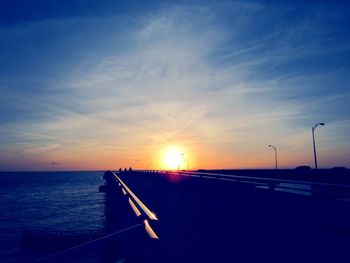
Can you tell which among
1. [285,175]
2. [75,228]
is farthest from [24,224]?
[285,175]

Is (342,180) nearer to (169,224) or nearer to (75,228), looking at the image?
(169,224)

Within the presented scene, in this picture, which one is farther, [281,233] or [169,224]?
[169,224]

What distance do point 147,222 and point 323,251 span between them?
4859 mm

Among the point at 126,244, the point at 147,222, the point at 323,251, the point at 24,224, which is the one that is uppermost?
the point at 147,222

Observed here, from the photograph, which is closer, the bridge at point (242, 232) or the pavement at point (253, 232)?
the bridge at point (242, 232)

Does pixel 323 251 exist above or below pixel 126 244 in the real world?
below

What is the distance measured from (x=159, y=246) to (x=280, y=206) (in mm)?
11683

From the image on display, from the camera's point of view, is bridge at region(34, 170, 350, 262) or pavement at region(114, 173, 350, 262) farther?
pavement at region(114, 173, 350, 262)

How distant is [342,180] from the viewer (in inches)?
1096

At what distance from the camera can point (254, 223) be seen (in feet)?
36.9

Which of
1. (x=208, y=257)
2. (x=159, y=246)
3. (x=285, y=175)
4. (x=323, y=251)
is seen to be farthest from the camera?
(x=285, y=175)

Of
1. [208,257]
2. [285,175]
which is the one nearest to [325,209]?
[208,257]

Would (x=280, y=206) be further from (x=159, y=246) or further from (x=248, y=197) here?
→ (x=159, y=246)

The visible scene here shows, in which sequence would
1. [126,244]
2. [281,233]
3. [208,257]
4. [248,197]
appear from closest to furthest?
[126,244]
[208,257]
[281,233]
[248,197]
